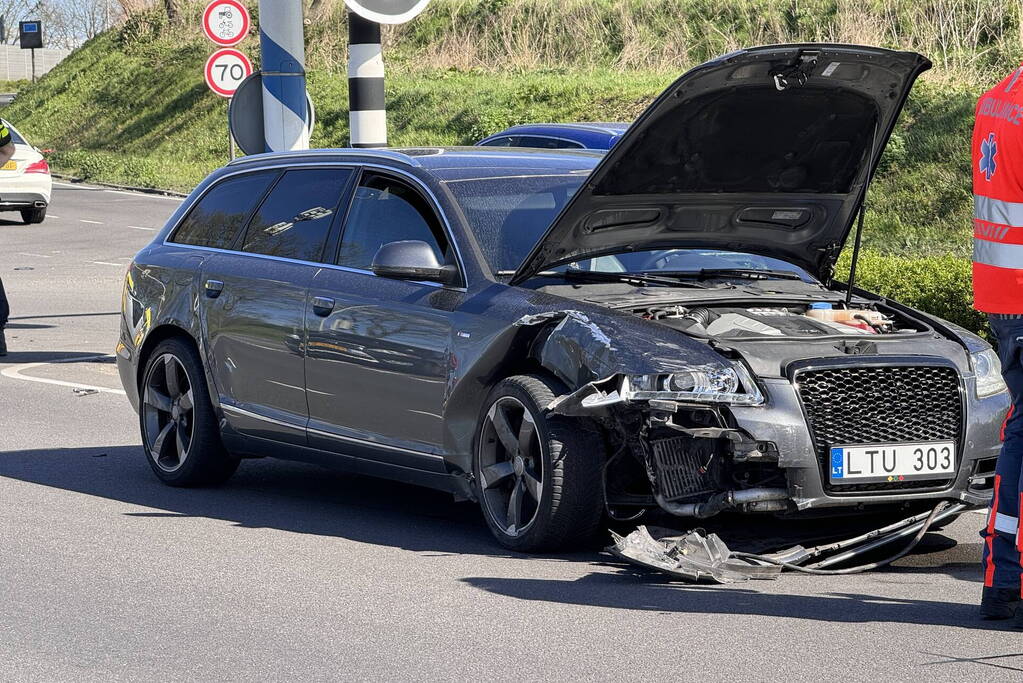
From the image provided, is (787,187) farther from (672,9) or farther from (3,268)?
(672,9)

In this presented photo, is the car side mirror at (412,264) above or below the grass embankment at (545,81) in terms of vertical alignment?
above

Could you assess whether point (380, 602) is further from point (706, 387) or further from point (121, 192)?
point (121, 192)

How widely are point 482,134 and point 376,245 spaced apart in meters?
27.8

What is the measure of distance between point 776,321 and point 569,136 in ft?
31.5

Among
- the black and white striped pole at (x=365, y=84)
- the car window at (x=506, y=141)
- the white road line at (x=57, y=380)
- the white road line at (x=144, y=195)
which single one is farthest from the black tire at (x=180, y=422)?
the white road line at (x=144, y=195)

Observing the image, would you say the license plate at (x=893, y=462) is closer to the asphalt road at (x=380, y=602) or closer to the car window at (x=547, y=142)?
the asphalt road at (x=380, y=602)

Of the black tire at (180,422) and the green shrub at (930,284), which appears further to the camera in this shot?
the green shrub at (930,284)

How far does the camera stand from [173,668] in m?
5.00

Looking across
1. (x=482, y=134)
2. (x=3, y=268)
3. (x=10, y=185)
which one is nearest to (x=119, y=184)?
(x=482, y=134)

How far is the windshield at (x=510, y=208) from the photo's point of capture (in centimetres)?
695

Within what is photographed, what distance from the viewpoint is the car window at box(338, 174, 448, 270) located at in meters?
7.24

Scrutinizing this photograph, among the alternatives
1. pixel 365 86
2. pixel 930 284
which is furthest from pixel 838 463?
pixel 930 284

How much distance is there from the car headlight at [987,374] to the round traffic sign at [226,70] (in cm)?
1066

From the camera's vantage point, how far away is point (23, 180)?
86.2ft
